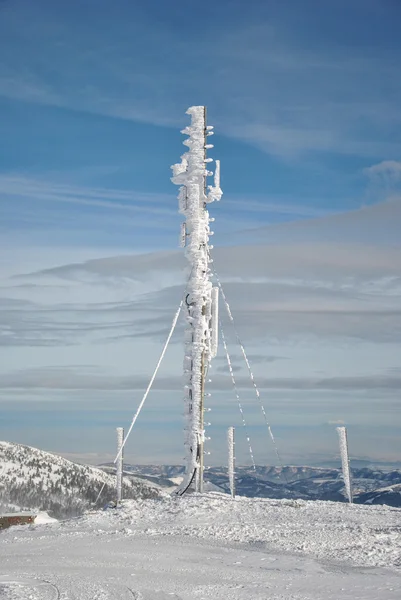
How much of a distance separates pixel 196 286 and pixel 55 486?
4487 inches

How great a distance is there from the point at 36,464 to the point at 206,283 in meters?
126

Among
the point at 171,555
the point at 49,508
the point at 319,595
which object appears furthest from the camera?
the point at 49,508

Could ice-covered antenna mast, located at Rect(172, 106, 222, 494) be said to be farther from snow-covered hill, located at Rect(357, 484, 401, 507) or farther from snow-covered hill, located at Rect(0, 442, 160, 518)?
snow-covered hill, located at Rect(0, 442, 160, 518)

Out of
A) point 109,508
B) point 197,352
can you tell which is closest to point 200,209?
point 197,352

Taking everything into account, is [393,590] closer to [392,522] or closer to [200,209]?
[392,522]

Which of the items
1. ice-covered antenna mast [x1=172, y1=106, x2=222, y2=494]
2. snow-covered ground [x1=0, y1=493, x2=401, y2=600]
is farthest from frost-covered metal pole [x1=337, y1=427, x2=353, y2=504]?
ice-covered antenna mast [x1=172, y1=106, x2=222, y2=494]

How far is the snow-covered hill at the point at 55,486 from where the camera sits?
132875 millimetres

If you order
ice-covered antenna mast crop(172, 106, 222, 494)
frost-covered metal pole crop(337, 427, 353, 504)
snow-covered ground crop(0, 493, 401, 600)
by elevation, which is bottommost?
snow-covered ground crop(0, 493, 401, 600)

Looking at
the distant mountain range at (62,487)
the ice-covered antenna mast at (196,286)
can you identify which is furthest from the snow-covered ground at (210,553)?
the distant mountain range at (62,487)

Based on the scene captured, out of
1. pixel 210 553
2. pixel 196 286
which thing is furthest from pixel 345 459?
pixel 210 553

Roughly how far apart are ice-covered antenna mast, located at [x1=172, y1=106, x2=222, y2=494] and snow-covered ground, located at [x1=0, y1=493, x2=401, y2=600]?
334 cm

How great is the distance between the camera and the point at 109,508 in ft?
96.5

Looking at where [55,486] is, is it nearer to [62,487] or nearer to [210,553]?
[62,487]

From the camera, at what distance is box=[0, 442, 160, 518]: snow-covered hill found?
133 m
